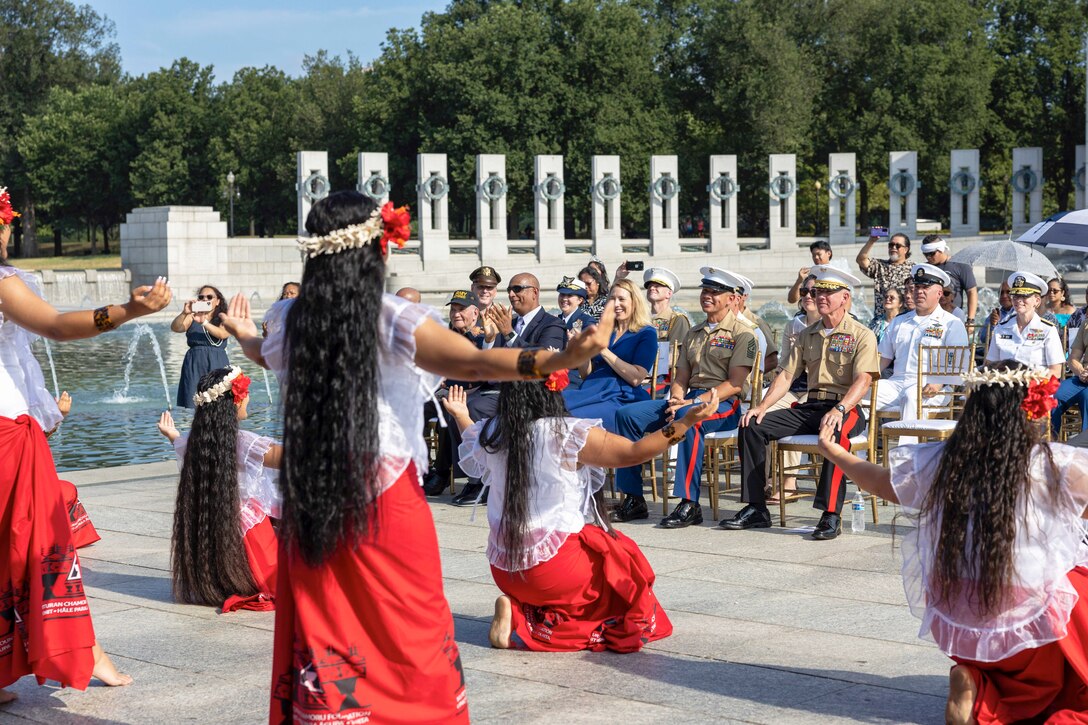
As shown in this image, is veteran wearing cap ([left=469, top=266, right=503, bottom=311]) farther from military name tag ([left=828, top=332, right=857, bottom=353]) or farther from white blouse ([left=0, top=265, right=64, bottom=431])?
white blouse ([left=0, top=265, right=64, bottom=431])

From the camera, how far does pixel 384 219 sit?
344cm

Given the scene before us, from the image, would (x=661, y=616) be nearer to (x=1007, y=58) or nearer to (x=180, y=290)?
(x=180, y=290)

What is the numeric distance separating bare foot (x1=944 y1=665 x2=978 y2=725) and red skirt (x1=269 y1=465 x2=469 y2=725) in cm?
162

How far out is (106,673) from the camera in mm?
4691

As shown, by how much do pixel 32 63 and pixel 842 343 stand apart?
63078mm

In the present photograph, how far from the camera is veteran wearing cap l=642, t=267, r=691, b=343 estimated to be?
9.60 metres

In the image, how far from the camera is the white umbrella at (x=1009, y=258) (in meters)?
12.2

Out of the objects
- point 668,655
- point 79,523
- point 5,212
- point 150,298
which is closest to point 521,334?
point 79,523

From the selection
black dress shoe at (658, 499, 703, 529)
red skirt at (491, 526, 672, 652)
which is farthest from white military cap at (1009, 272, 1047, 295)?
red skirt at (491, 526, 672, 652)

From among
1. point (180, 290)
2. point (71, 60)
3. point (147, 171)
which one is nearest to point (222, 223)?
point (180, 290)

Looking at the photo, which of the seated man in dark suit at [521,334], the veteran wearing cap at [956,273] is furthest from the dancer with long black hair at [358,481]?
the veteran wearing cap at [956,273]

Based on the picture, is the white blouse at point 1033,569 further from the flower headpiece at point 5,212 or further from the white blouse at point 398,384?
the flower headpiece at point 5,212

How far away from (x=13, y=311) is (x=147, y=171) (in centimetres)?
5554

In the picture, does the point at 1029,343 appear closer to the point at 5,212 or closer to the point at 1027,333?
the point at 1027,333
